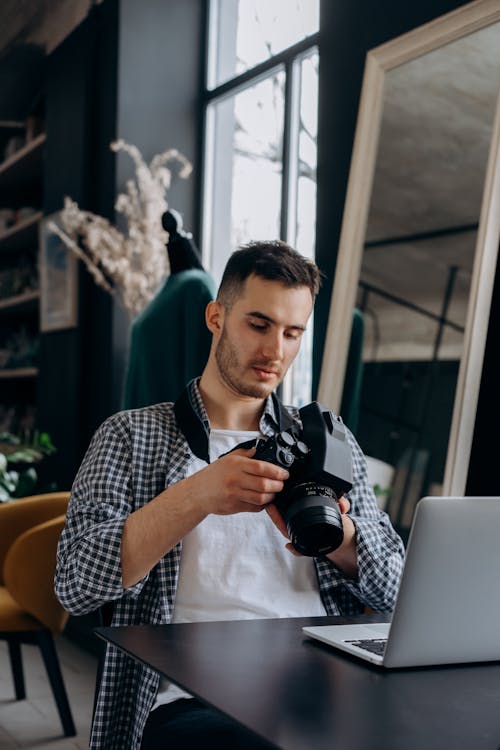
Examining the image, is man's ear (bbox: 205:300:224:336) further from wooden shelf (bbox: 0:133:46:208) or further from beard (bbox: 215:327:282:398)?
wooden shelf (bbox: 0:133:46:208)

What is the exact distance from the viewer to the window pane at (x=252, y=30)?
11.2 ft

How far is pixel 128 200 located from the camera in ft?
12.6

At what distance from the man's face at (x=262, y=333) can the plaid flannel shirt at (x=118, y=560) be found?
0.37 ft

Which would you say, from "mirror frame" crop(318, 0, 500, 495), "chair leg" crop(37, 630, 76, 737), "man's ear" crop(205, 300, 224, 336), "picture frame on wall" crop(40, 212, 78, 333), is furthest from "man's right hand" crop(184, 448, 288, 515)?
"picture frame on wall" crop(40, 212, 78, 333)

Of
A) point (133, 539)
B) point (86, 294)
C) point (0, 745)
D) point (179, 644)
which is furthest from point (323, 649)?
point (86, 294)

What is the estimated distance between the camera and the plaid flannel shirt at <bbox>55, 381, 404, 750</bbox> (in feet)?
4.25

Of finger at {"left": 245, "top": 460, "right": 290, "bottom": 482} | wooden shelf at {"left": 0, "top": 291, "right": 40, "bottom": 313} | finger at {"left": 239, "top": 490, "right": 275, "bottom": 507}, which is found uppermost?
wooden shelf at {"left": 0, "top": 291, "right": 40, "bottom": 313}

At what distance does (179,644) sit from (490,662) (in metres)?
0.39

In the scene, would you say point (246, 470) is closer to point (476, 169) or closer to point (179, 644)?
point (179, 644)

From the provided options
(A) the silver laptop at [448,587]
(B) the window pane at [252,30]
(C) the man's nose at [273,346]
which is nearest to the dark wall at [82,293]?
(B) the window pane at [252,30]

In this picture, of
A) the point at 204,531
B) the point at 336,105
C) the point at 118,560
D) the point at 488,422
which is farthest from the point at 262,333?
the point at 336,105

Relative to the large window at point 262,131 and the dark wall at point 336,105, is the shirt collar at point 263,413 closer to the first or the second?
the dark wall at point 336,105

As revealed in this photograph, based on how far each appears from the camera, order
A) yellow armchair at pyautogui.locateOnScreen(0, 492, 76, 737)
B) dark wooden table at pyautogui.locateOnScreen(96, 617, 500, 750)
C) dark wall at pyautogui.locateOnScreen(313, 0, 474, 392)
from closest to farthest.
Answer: dark wooden table at pyautogui.locateOnScreen(96, 617, 500, 750) → yellow armchair at pyautogui.locateOnScreen(0, 492, 76, 737) → dark wall at pyautogui.locateOnScreen(313, 0, 474, 392)

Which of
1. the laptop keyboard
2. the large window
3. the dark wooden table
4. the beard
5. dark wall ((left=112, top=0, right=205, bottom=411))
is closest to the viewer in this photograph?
the dark wooden table
